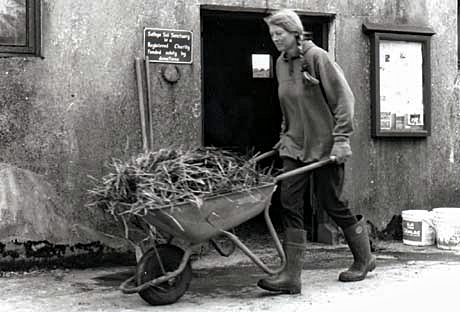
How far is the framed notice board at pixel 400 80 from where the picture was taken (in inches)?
295

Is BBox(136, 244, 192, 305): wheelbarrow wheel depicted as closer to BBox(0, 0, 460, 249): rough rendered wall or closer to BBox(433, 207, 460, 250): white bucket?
BBox(0, 0, 460, 249): rough rendered wall

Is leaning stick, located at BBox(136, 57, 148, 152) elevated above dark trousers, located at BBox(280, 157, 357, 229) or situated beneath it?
elevated above

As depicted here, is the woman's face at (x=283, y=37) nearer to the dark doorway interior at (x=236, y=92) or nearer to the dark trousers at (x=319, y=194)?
the dark trousers at (x=319, y=194)

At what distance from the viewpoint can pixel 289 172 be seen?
17.4ft

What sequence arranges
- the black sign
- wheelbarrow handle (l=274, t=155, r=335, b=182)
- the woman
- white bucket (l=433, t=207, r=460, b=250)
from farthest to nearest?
white bucket (l=433, t=207, r=460, b=250), the black sign, the woman, wheelbarrow handle (l=274, t=155, r=335, b=182)

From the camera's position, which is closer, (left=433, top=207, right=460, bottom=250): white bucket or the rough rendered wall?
the rough rendered wall

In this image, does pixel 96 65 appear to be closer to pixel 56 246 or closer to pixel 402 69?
pixel 56 246

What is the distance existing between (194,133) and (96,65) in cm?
109

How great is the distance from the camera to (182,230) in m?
4.75

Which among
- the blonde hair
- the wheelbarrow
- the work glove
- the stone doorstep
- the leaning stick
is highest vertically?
the blonde hair

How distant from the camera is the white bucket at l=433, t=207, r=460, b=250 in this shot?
23.8ft

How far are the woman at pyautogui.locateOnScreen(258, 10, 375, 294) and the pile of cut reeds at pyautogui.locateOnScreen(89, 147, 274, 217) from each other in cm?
49

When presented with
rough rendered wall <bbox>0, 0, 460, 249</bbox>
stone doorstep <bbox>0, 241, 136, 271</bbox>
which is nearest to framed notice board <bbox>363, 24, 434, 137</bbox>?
rough rendered wall <bbox>0, 0, 460, 249</bbox>

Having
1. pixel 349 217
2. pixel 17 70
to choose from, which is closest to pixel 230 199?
pixel 349 217
